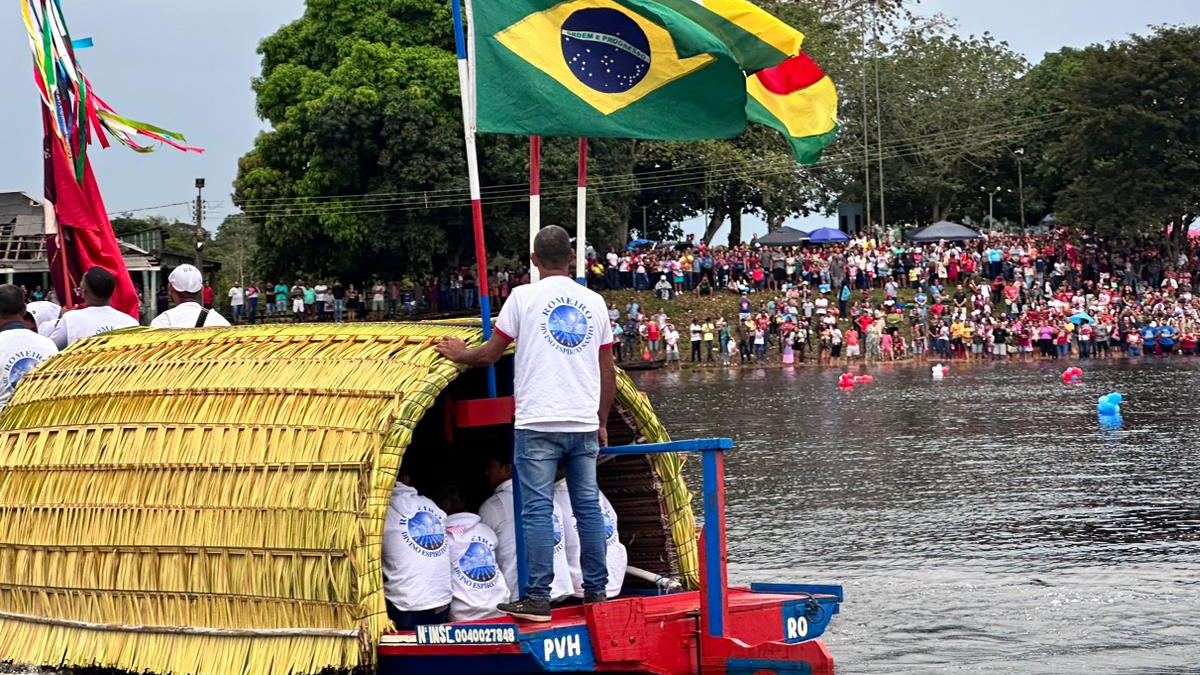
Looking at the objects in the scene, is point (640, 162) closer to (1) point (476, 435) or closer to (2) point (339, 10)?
(2) point (339, 10)

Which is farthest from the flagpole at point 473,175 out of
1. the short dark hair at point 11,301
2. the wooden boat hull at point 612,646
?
the short dark hair at point 11,301

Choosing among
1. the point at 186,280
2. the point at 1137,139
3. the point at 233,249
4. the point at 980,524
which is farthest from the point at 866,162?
the point at 186,280

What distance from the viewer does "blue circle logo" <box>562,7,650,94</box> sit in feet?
34.8

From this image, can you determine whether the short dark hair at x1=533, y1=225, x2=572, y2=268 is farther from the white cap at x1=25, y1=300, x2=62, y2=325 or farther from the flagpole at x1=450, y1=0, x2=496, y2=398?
the white cap at x1=25, y1=300, x2=62, y2=325

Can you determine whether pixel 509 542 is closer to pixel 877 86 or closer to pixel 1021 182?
pixel 877 86

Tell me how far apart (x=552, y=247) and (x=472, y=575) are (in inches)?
76.1

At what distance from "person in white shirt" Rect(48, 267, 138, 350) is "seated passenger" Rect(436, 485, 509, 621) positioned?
10.9 feet

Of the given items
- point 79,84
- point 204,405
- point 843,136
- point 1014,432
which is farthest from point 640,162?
point 204,405

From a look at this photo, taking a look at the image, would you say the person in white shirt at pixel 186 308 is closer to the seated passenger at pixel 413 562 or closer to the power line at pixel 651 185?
the seated passenger at pixel 413 562

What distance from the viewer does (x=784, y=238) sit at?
70625 mm

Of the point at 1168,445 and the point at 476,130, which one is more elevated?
the point at 476,130

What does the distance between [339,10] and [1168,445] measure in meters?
46.8

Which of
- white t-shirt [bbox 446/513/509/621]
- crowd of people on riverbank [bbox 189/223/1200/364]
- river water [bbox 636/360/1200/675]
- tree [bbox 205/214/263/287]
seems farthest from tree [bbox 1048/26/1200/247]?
white t-shirt [bbox 446/513/509/621]

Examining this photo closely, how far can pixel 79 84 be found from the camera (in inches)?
583
